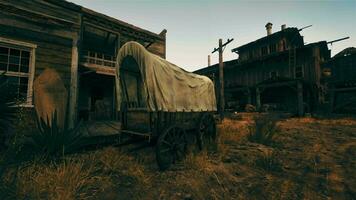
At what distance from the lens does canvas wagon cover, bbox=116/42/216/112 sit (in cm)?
416

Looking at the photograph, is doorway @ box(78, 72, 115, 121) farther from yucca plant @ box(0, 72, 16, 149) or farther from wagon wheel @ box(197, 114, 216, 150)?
yucca plant @ box(0, 72, 16, 149)

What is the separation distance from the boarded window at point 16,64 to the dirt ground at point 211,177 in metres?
4.36

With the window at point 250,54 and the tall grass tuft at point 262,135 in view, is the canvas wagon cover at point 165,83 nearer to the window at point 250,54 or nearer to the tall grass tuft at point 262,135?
the tall grass tuft at point 262,135

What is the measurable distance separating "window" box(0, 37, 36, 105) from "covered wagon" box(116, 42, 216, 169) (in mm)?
3619

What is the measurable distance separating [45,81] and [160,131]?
2.65 meters

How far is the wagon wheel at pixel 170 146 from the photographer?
12.8 feet

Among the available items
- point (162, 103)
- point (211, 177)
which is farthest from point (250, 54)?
point (211, 177)

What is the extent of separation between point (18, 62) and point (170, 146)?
6332 mm

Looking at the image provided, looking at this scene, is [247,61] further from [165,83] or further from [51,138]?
[51,138]

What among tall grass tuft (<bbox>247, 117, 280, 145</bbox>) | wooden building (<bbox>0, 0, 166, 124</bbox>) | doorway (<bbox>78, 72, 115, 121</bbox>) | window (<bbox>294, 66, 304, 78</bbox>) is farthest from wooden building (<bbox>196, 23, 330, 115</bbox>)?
wooden building (<bbox>0, 0, 166, 124</bbox>)

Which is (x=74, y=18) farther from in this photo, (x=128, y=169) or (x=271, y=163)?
(x=271, y=163)

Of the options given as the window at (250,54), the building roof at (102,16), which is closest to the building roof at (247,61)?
the window at (250,54)

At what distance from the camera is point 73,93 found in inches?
294

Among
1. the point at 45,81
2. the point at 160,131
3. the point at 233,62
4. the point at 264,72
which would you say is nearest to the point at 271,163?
the point at 160,131
